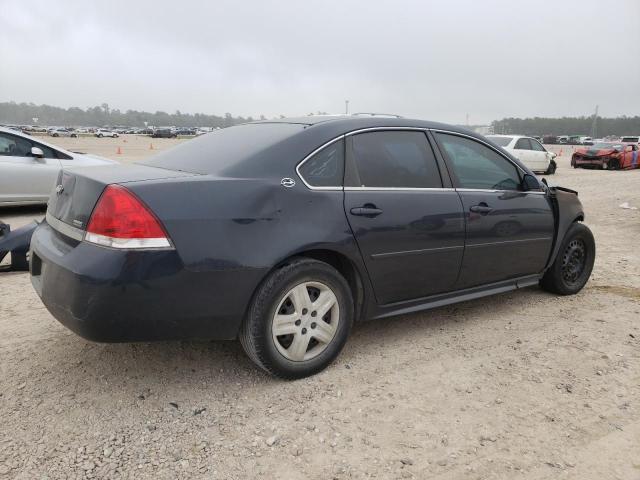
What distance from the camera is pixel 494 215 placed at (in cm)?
399

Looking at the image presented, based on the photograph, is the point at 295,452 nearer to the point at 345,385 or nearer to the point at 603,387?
the point at 345,385

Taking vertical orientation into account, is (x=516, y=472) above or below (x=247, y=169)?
below

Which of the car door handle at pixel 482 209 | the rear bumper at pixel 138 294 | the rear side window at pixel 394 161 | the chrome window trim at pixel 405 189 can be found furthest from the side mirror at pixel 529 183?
the rear bumper at pixel 138 294

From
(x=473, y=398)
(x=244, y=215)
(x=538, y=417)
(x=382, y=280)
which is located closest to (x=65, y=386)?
(x=244, y=215)

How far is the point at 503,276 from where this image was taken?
421 cm

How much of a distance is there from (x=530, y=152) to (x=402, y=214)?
18.0 m

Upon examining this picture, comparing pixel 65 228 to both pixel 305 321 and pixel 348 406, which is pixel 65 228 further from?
pixel 348 406

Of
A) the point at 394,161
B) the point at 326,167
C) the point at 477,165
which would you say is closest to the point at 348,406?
the point at 326,167

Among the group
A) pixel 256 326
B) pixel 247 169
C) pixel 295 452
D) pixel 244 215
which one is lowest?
pixel 295 452

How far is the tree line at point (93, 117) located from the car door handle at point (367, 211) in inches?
5928

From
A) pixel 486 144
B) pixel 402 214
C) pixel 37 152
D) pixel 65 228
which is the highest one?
pixel 486 144

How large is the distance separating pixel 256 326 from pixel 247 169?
864mm

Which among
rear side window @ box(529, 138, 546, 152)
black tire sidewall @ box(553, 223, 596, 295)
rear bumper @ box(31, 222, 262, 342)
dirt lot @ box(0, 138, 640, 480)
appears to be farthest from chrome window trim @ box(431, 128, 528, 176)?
rear side window @ box(529, 138, 546, 152)

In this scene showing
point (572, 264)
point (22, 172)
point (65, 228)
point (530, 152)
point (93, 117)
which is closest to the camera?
point (65, 228)
